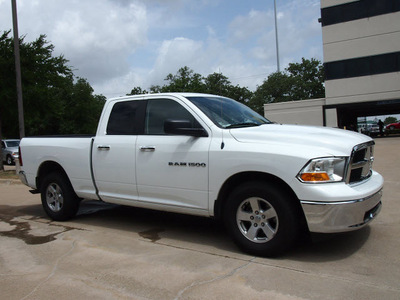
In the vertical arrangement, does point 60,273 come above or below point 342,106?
below

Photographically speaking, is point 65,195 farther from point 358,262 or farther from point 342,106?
point 342,106

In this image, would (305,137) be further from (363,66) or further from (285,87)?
(285,87)

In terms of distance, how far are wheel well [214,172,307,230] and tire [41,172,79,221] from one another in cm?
283

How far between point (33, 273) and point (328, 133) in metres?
3.61

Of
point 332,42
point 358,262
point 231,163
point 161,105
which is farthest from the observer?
point 332,42

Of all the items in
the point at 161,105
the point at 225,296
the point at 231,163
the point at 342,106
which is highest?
the point at 342,106

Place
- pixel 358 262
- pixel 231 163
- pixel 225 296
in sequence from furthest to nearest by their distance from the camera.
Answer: pixel 231 163 → pixel 358 262 → pixel 225 296

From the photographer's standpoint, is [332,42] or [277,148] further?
[332,42]

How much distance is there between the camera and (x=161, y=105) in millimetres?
5203

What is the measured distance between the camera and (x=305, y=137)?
4.11 m

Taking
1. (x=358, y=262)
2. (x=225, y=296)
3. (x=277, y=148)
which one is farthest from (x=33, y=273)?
(x=358, y=262)

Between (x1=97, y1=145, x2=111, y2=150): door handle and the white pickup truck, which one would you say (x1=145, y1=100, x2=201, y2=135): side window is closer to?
the white pickup truck

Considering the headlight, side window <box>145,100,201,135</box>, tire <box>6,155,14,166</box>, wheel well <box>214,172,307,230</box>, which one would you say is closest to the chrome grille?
the headlight

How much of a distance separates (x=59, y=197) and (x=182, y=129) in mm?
3010
